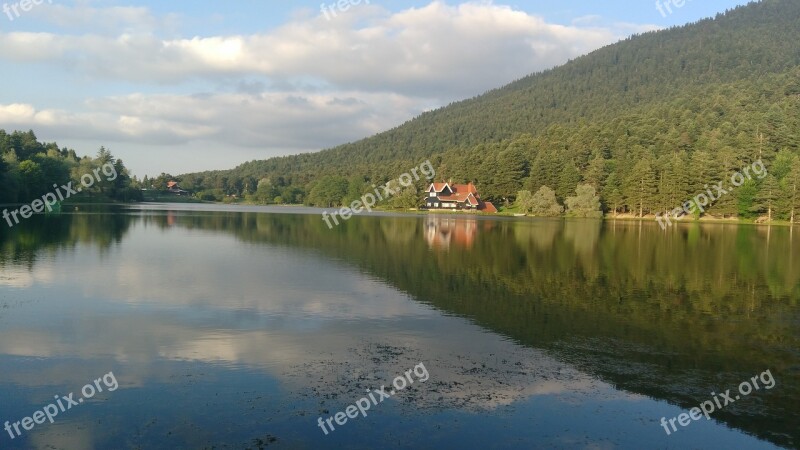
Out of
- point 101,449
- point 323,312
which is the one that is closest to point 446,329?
point 323,312

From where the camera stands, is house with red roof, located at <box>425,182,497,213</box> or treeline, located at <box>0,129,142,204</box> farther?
house with red roof, located at <box>425,182,497,213</box>

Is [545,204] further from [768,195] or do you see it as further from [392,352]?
[392,352]

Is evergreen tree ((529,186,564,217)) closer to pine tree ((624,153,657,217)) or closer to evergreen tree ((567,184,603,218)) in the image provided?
evergreen tree ((567,184,603,218))

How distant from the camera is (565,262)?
34.9 m

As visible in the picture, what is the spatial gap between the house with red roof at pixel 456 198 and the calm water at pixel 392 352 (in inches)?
3903

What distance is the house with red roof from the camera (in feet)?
429

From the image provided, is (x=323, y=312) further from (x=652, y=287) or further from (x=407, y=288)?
(x=652, y=287)

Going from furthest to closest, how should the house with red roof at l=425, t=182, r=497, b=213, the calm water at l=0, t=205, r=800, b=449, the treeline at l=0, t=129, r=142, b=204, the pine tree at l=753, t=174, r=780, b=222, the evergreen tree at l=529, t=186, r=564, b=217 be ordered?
the house with red roof at l=425, t=182, r=497, b=213
the evergreen tree at l=529, t=186, r=564, b=217
the treeline at l=0, t=129, r=142, b=204
the pine tree at l=753, t=174, r=780, b=222
the calm water at l=0, t=205, r=800, b=449

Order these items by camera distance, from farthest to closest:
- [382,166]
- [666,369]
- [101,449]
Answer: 1. [382,166]
2. [666,369]
3. [101,449]

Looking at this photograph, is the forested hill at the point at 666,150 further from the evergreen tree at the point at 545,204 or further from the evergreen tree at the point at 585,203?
the evergreen tree at the point at 545,204

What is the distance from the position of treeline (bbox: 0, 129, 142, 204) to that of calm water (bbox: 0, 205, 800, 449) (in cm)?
7387

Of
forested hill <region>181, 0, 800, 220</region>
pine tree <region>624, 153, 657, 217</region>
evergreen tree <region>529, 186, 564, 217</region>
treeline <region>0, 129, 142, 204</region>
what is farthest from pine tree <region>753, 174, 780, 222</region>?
treeline <region>0, 129, 142, 204</region>

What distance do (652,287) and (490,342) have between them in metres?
13.4

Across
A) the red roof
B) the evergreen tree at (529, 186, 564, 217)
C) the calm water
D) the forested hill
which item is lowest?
the calm water
